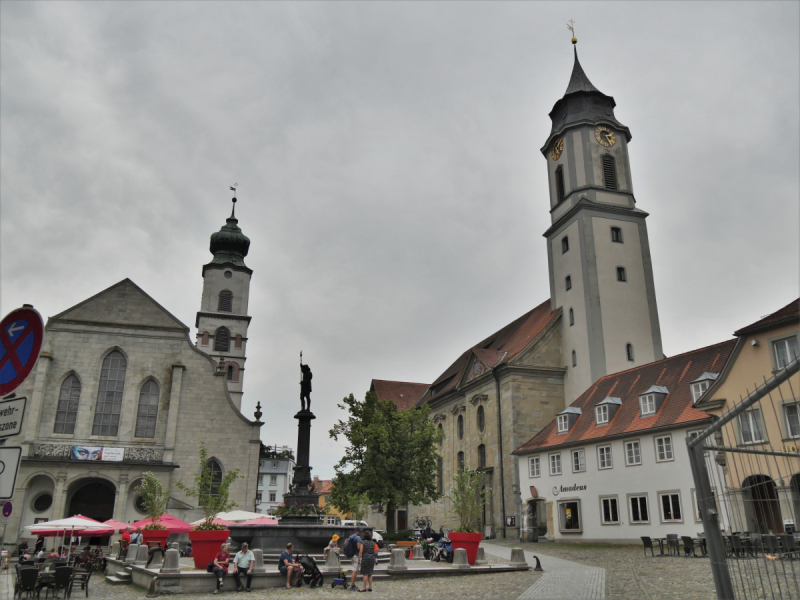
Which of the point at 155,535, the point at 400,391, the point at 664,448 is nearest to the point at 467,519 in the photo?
Answer: the point at 155,535

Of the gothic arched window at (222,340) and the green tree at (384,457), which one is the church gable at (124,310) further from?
the gothic arched window at (222,340)

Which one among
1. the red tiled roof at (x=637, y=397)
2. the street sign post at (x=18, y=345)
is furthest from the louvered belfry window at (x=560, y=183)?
the street sign post at (x=18, y=345)

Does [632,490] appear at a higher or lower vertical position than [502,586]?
higher

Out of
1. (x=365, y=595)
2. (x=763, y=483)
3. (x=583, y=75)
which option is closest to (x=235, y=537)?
(x=365, y=595)

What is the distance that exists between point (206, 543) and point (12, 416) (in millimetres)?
14073

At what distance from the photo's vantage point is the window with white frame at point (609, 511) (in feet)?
103

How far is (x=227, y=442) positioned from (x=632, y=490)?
2245 cm

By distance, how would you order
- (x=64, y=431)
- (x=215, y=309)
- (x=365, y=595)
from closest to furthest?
(x=365, y=595) < (x=64, y=431) < (x=215, y=309)

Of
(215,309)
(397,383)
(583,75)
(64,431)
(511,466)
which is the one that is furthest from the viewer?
(397,383)

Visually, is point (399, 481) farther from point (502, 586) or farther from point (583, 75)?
point (583, 75)

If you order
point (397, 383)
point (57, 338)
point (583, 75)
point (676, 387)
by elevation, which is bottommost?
point (676, 387)

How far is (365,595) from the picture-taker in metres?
14.9

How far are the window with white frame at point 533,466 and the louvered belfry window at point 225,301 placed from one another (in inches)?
1529

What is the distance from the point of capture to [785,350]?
23.4 metres
